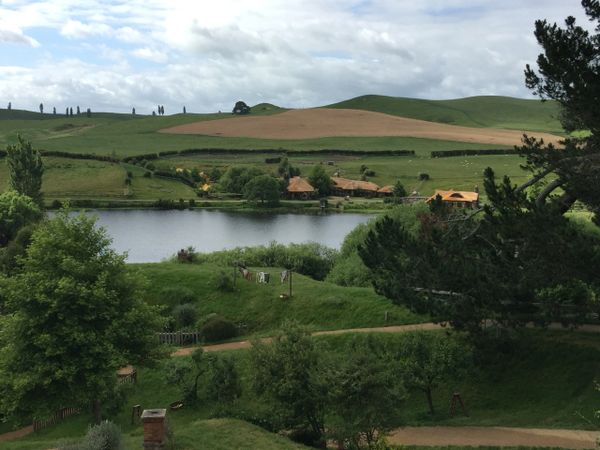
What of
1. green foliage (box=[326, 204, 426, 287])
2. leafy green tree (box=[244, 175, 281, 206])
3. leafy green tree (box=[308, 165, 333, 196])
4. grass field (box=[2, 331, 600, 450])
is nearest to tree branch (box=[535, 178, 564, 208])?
grass field (box=[2, 331, 600, 450])

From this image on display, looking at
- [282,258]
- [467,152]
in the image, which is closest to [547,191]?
[282,258]

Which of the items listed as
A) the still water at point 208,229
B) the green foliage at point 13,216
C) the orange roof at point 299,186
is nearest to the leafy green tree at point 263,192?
the still water at point 208,229

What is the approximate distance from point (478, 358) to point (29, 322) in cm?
1717

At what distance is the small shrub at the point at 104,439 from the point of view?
1482cm

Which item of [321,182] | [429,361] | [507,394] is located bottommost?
[507,394]

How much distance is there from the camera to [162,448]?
15867 mm

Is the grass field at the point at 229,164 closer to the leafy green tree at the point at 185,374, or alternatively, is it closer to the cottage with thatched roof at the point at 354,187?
the cottage with thatched roof at the point at 354,187

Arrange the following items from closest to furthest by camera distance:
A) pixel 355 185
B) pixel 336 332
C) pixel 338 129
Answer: pixel 336 332 < pixel 355 185 < pixel 338 129

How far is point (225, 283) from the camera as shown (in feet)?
126

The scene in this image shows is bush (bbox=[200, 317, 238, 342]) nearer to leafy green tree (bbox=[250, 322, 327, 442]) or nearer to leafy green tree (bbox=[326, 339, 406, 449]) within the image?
leafy green tree (bbox=[250, 322, 327, 442])

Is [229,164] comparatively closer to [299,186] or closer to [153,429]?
[299,186]

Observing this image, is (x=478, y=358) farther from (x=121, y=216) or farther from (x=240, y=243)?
(x=121, y=216)

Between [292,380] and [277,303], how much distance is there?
49.6 ft


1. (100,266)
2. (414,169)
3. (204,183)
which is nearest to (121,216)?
(204,183)
